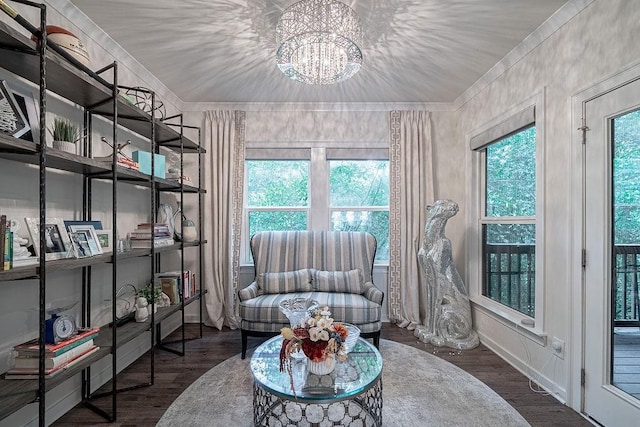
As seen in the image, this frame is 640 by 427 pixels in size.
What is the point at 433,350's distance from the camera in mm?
3051

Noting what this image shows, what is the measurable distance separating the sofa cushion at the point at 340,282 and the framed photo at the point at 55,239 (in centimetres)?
206

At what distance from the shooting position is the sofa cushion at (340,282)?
128 inches

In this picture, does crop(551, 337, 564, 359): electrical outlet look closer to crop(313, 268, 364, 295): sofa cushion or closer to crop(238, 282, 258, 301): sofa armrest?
crop(313, 268, 364, 295): sofa cushion

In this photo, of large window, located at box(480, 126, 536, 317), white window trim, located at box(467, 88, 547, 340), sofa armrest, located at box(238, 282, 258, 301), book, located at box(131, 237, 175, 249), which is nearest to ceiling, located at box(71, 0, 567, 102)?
white window trim, located at box(467, 88, 547, 340)

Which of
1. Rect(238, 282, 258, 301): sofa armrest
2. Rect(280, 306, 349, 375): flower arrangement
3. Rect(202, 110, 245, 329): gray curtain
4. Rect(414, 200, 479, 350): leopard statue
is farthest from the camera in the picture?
Rect(202, 110, 245, 329): gray curtain

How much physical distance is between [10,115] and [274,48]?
1788 mm

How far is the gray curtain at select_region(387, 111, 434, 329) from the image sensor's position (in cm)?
379

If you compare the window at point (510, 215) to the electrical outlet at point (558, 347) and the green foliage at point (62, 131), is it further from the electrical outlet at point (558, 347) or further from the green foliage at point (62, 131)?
the green foliage at point (62, 131)

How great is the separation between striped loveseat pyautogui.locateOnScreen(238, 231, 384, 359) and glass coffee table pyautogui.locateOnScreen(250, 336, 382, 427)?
70 cm

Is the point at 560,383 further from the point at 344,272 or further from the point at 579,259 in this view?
the point at 344,272

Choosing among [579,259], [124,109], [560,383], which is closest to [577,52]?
[579,259]

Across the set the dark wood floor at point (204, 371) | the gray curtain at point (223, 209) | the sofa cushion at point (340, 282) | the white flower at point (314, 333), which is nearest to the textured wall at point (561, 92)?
the dark wood floor at point (204, 371)

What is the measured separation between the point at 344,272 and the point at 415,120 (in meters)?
1.96

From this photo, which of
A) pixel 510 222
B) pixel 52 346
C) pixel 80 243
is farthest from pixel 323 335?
pixel 510 222
